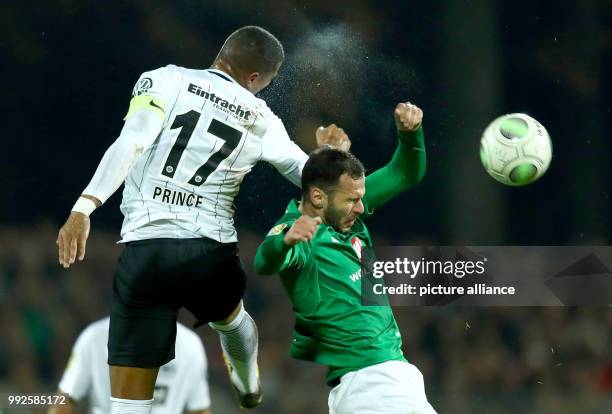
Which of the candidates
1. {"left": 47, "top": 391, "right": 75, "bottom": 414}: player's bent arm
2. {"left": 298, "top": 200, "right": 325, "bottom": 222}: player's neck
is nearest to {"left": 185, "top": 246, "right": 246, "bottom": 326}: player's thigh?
{"left": 298, "top": 200, "right": 325, "bottom": 222}: player's neck

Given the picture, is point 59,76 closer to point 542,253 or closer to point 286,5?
point 286,5

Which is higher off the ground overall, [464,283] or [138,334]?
[464,283]

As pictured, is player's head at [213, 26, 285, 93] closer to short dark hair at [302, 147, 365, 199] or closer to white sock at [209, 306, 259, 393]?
short dark hair at [302, 147, 365, 199]

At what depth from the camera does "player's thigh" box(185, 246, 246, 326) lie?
3797 millimetres

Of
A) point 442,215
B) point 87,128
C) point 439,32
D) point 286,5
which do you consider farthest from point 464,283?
point 87,128

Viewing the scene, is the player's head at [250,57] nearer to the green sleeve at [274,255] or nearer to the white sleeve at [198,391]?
the green sleeve at [274,255]

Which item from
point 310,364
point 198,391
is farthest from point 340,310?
point 310,364

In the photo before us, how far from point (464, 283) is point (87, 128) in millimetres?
2199

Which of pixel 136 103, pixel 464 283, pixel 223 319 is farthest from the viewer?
pixel 464 283

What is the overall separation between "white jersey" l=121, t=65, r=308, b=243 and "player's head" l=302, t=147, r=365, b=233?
0.48 metres

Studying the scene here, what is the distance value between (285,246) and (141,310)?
2.80 ft

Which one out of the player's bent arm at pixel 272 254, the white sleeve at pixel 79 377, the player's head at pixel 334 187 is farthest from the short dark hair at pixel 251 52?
the white sleeve at pixel 79 377

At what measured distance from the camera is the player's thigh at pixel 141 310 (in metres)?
3.70

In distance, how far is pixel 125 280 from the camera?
373 cm
